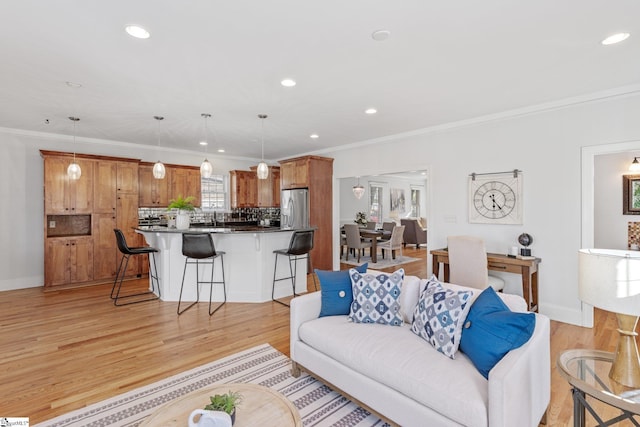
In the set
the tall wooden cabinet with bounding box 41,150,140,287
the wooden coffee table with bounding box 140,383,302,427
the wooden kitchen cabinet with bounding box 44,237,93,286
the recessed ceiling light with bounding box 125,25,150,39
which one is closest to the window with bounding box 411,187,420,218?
the tall wooden cabinet with bounding box 41,150,140,287

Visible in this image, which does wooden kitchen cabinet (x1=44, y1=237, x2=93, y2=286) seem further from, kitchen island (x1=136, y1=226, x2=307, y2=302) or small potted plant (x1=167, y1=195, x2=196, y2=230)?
small potted plant (x1=167, y1=195, x2=196, y2=230)

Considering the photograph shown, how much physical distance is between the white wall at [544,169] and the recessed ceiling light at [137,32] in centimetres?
413

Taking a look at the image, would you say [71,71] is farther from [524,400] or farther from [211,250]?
[524,400]

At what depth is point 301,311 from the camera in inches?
102

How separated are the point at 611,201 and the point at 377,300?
17.5ft

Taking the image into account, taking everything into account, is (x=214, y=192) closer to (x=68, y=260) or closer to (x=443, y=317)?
(x=68, y=260)

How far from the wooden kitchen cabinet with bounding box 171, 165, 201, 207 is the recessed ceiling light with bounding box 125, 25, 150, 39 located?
15.1 feet

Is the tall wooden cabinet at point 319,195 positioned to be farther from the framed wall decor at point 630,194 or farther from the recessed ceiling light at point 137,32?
the framed wall decor at point 630,194

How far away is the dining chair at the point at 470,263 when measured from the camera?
3752 mm

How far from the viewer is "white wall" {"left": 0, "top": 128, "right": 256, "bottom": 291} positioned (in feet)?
17.1

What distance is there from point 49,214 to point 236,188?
11.6 ft

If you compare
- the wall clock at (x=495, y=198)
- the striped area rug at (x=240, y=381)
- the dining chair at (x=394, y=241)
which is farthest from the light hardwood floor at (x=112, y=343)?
the dining chair at (x=394, y=241)

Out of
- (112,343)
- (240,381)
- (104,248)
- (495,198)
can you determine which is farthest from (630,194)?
(104,248)

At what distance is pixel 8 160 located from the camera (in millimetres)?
5215
